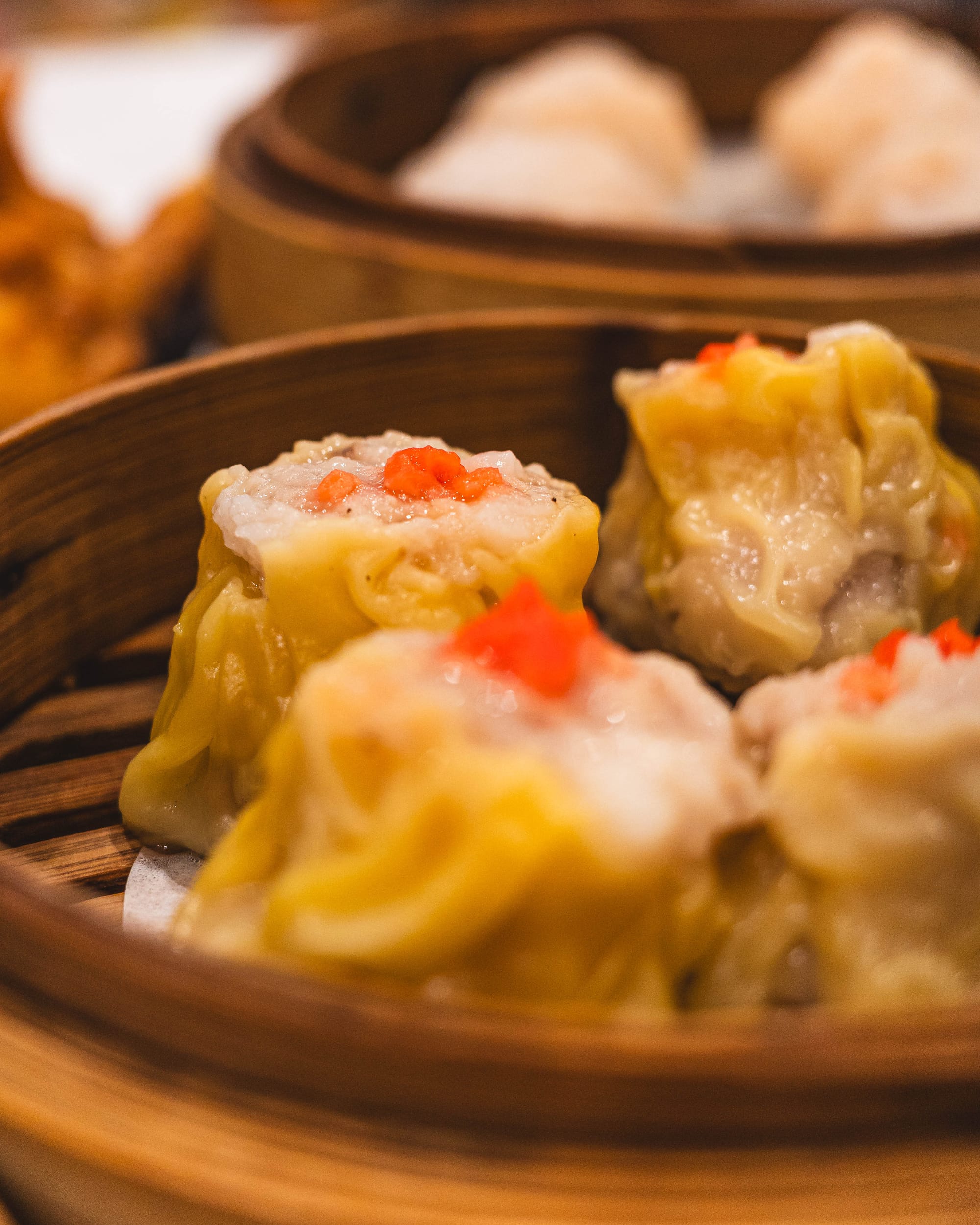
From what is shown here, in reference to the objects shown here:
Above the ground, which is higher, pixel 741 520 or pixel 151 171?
pixel 741 520

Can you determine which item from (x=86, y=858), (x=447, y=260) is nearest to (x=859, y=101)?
(x=447, y=260)

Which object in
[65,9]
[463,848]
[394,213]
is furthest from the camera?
[65,9]

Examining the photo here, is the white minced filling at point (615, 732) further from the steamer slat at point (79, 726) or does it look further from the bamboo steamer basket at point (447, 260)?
the bamboo steamer basket at point (447, 260)

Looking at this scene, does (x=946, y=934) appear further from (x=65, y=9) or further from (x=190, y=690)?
(x=65, y=9)

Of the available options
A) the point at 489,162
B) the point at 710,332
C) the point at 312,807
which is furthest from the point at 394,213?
the point at 312,807

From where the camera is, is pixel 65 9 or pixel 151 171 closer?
pixel 151 171

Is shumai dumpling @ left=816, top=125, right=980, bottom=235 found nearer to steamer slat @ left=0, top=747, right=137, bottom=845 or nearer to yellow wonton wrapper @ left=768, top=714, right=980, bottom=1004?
yellow wonton wrapper @ left=768, top=714, right=980, bottom=1004

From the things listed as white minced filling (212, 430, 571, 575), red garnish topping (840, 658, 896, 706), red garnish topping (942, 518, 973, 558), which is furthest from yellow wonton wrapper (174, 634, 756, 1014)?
red garnish topping (942, 518, 973, 558)
